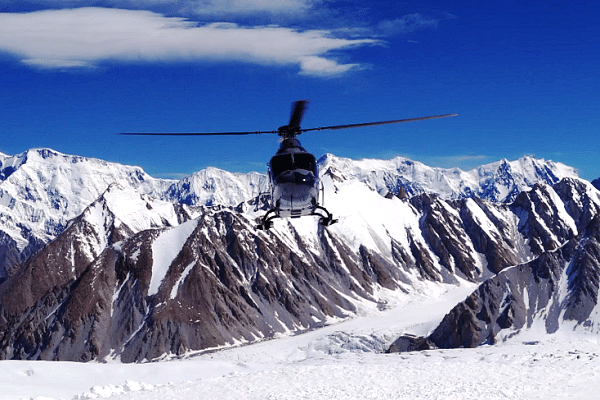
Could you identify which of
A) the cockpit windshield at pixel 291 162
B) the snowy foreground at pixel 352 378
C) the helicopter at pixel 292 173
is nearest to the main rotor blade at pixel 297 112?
the helicopter at pixel 292 173

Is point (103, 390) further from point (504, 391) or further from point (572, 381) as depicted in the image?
→ point (572, 381)

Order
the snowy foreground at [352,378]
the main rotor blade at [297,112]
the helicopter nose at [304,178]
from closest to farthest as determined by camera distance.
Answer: the main rotor blade at [297,112]
the helicopter nose at [304,178]
the snowy foreground at [352,378]

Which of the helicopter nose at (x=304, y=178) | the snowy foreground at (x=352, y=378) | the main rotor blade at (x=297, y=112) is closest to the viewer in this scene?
the main rotor blade at (x=297, y=112)

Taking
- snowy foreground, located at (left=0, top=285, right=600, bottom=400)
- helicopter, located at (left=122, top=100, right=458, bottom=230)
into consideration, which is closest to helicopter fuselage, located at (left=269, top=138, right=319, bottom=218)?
helicopter, located at (left=122, top=100, right=458, bottom=230)

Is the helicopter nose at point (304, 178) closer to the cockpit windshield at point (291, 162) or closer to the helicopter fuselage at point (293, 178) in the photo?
the helicopter fuselage at point (293, 178)

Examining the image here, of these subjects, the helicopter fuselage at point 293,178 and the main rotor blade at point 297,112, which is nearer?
the main rotor blade at point 297,112

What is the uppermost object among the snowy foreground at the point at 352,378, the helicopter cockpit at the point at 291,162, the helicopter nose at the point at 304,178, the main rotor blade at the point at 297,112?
the main rotor blade at the point at 297,112

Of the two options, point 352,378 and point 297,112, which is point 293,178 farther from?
point 352,378

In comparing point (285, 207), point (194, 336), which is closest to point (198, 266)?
point (194, 336)

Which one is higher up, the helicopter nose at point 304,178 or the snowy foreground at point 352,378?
the helicopter nose at point 304,178
